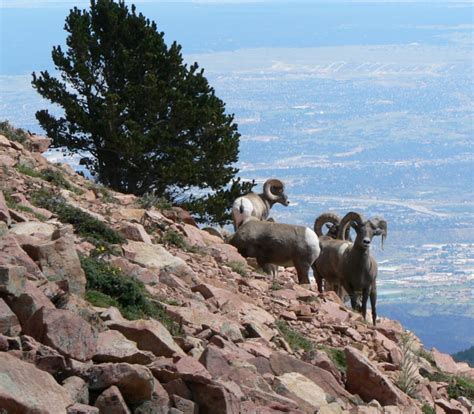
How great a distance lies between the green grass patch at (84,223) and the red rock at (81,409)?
5192 millimetres

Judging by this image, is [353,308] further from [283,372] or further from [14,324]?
[14,324]

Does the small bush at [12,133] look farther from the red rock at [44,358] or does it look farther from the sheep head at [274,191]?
the red rock at [44,358]

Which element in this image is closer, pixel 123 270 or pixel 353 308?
pixel 123 270

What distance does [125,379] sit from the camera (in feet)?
29.5

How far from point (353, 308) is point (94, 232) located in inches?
227

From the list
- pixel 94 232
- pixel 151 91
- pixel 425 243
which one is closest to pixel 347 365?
pixel 94 232

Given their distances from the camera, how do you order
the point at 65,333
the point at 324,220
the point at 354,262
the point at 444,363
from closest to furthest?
the point at 65,333 → the point at 444,363 → the point at 354,262 → the point at 324,220

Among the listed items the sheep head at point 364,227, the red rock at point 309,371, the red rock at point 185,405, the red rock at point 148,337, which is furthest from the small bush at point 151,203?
the red rock at point 185,405

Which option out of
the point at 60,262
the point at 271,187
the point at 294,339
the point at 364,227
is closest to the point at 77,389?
the point at 60,262

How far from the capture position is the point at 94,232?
555 inches

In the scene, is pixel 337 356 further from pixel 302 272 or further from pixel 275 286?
pixel 302 272

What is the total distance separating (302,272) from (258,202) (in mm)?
5728

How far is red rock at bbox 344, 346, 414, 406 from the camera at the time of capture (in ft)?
39.8

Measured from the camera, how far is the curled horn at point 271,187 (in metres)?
25.7
